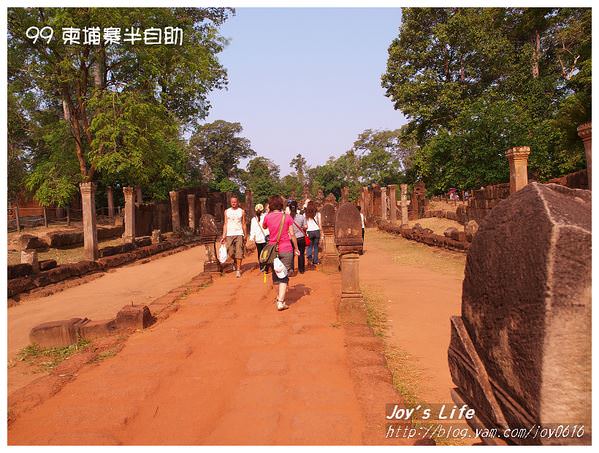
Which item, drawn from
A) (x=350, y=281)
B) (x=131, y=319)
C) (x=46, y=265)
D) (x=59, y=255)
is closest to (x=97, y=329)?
(x=131, y=319)

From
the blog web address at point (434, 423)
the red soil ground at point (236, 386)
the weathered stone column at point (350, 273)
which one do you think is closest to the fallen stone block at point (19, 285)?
the red soil ground at point (236, 386)

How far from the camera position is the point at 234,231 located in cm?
838

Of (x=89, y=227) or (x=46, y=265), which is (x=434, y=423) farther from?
(x=89, y=227)

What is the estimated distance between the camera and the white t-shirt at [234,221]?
8.27m

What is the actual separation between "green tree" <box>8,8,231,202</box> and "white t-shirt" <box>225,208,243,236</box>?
10638 mm

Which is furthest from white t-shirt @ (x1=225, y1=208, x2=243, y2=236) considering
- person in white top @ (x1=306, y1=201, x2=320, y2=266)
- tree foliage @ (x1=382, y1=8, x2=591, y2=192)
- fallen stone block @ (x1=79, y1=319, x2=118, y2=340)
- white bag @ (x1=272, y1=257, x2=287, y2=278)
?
tree foliage @ (x1=382, y1=8, x2=591, y2=192)

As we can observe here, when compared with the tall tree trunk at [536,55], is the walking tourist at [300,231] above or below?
below

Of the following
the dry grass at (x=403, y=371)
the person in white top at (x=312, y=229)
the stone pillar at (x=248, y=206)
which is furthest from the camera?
the stone pillar at (x=248, y=206)

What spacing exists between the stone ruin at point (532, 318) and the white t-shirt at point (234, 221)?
262 inches

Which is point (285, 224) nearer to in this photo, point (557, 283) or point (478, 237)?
point (478, 237)

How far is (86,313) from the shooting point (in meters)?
6.65

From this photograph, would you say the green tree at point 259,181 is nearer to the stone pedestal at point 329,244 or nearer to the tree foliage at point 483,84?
the tree foliage at point 483,84

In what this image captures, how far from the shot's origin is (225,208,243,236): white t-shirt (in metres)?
8.27

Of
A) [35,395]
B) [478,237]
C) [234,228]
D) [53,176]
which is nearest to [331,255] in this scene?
[234,228]
